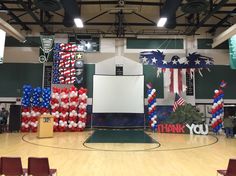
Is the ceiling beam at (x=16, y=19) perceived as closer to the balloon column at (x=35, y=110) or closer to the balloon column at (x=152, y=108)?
the balloon column at (x=35, y=110)

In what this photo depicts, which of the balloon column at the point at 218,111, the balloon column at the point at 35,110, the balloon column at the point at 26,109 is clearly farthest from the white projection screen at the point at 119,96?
the balloon column at the point at 218,111

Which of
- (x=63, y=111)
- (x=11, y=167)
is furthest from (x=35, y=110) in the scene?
(x=11, y=167)

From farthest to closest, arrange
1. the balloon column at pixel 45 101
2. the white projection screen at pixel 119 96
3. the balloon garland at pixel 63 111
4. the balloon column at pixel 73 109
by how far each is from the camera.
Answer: the white projection screen at pixel 119 96, the balloon column at pixel 73 109, the balloon garland at pixel 63 111, the balloon column at pixel 45 101

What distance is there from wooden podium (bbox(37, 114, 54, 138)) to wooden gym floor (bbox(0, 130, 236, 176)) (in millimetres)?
1379

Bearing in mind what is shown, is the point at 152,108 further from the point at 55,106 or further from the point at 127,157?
the point at 127,157

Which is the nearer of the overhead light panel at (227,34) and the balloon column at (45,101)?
the overhead light panel at (227,34)

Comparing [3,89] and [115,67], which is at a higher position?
[115,67]

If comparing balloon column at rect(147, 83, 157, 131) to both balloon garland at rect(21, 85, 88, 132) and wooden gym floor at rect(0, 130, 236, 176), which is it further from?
wooden gym floor at rect(0, 130, 236, 176)

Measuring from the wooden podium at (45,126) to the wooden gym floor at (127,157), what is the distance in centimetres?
138

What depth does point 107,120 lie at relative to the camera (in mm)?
14617

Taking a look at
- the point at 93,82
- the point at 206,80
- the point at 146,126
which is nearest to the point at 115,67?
the point at 93,82

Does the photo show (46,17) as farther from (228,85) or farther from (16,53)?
(228,85)

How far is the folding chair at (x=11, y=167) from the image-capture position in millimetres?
4035

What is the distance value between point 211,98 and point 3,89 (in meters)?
12.1
